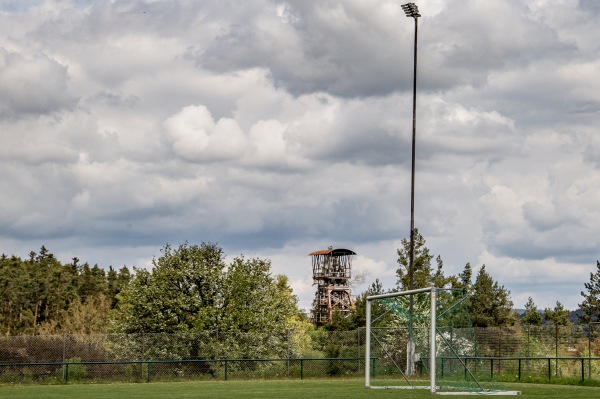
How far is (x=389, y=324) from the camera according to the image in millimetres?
54906

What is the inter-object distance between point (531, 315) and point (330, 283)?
4327 centimetres

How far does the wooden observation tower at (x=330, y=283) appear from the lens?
128 metres

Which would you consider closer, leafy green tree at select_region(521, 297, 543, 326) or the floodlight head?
the floodlight head

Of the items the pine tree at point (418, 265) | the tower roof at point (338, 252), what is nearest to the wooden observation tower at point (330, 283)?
the tower roof at point (338, 252)

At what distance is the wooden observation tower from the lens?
127688 millimetres

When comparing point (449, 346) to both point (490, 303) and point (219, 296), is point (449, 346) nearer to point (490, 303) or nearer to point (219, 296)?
point (219, 296)

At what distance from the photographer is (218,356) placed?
150 feet

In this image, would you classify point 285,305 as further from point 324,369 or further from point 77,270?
point 77,270

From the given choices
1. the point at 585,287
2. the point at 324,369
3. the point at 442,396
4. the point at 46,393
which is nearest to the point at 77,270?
the point at 585,287

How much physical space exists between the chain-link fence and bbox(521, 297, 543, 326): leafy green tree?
145ft

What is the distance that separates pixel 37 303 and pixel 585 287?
194 feet

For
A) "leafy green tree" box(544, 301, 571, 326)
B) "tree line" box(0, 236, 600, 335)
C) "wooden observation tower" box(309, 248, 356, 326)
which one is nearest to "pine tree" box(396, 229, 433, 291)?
"tree line" box(0, 236, 600, 335)

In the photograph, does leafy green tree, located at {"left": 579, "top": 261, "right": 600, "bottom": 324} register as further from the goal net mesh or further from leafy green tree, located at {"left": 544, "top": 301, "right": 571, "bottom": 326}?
the goal net mesh

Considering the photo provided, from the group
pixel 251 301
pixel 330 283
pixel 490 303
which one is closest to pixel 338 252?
pixel 330 283
